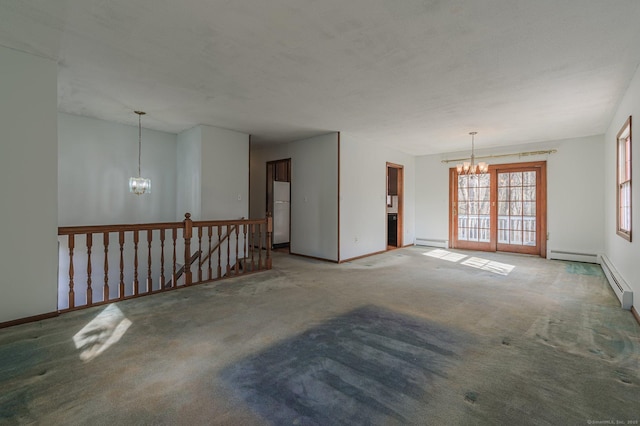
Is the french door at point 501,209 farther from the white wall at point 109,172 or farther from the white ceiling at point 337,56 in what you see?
the white wall at point 109,172

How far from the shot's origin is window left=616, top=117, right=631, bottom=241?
149 inches

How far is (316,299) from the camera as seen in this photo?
3660mm

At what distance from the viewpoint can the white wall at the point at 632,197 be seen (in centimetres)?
313

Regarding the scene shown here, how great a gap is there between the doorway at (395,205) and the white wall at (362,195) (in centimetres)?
50

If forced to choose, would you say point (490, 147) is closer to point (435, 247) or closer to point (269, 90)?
point (435, 247)

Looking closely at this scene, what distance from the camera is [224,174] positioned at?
577cm

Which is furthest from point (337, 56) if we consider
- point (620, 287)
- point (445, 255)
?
point (445, 255)

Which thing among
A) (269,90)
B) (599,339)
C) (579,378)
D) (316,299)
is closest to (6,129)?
(269,90)

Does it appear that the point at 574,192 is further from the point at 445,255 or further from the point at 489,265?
the point at 445,255

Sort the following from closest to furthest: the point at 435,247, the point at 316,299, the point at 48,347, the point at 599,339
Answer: the point at 48,347 < the point at 599,339 < the point at 316,299 < the point at 435,247

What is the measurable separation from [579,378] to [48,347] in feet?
13.1

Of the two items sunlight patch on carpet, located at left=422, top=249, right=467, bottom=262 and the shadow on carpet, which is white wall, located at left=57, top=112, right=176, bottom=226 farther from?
sunlight patch on carpet, located at left=422, top=249, right=467, bottom=262

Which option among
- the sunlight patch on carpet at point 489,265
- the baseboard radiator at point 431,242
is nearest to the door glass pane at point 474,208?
the baseboard radiator at point 431,242

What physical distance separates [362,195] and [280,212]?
2254mm
